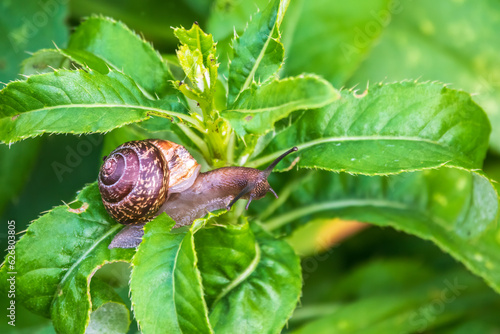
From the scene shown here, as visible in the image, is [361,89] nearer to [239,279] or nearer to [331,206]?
[331,206]

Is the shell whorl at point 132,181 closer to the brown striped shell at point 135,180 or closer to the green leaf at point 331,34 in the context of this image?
the brown striped shell at point 135,180

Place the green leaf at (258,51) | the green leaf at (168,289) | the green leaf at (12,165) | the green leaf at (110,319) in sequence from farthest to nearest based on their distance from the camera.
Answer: the green leaf at (12,165) < the green leaf at (110,319) < the green leaf at (258,51) < the green leaf at (168,289)

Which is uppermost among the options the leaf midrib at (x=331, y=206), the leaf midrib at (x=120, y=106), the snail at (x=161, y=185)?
the leaf midrib at (x=120, y=106)

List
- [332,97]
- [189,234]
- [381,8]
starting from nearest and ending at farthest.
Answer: [332,97]
[189,234]
[381,8]

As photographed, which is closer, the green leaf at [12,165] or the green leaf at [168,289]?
the green leaf at [168,289]

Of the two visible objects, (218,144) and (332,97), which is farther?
(218,144)

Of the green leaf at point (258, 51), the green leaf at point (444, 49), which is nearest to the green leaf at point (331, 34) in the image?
the green leaf at point (444, 49)

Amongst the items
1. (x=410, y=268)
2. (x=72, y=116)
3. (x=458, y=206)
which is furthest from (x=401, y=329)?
(x=72, y=116)

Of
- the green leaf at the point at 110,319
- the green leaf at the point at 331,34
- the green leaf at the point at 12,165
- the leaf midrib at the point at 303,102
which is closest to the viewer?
the leaf midrib at the point at 303,102

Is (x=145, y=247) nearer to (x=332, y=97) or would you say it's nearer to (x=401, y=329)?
(x=332, y=97)
